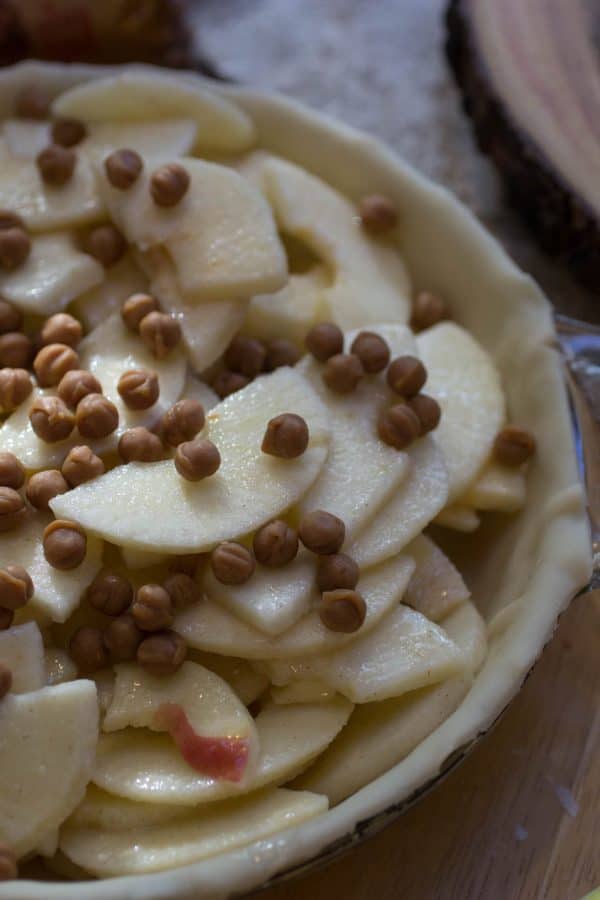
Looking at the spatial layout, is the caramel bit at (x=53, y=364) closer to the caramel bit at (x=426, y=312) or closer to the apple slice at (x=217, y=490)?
the apple slice at (x=217, y=490)

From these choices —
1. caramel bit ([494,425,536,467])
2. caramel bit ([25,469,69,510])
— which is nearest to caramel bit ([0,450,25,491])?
caramel bit ([25,469,69,510])

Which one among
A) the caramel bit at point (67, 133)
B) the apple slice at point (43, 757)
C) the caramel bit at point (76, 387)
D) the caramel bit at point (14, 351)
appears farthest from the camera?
the caramel bit at point (67, 133)

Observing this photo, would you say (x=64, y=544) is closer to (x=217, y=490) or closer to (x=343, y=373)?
(x=217, y=490)

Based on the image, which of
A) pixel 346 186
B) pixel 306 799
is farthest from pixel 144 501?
pixel 346 186

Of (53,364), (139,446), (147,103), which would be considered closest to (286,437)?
(139,446)

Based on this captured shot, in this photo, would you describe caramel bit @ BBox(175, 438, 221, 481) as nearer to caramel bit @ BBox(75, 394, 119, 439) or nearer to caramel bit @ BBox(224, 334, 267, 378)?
caramel bit @ BBox(75, 394, 119, 439)

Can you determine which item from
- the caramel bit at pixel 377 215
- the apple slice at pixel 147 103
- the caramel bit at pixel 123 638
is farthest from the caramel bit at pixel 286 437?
the apple slice at pixel 147 103

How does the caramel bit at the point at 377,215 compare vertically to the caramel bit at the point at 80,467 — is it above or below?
above
